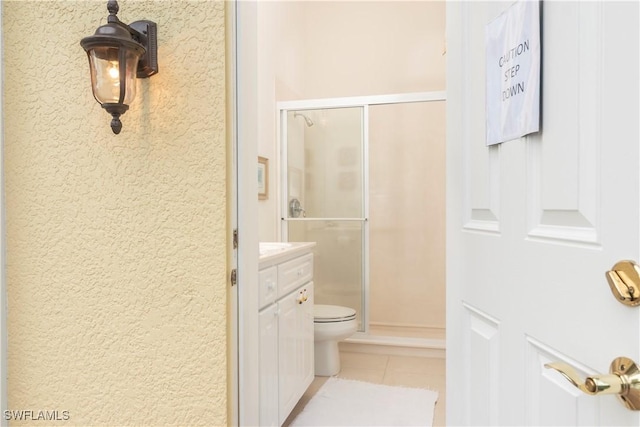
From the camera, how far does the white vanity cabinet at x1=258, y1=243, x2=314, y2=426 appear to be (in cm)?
160

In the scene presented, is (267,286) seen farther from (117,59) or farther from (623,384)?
(623,384)

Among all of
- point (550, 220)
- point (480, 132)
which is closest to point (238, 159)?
point (480, 132)

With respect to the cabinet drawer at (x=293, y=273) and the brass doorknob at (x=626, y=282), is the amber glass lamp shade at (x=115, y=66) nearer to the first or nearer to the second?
the cabinet drawer at (x=293, y=273)

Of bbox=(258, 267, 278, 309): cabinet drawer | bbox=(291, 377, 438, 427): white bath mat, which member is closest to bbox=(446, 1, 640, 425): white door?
bbox=(258, 267, 278, 309): cabinet drawer

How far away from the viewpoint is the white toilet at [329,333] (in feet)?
8.29

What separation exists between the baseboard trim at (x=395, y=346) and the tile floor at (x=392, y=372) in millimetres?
44

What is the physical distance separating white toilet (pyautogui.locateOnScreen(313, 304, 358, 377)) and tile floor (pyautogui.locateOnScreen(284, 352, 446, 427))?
0.07m

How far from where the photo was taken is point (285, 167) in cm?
315

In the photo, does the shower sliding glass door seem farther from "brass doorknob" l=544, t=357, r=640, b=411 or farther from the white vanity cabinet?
"brass doorknob" l=544, t=357, r=640, b=411

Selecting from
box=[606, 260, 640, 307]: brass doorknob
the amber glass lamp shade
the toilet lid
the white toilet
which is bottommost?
the white toilet

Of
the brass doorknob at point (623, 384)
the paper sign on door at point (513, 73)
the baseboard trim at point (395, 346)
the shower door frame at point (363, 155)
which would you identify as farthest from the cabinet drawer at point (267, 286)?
the baseboard trim at point (395, 346)

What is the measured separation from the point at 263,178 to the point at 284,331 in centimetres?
127

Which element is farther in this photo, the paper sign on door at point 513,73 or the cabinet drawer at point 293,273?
the cabinet drawer at point 293,273

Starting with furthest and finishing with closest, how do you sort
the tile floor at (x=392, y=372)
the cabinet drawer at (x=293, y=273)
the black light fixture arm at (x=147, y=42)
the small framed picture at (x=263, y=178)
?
the small framed picture at (x=263, y=178)
the tile floor at (x=392, y=372)
the cabinet drawer at (x=293, y=273)
the black light fixture arm at (x=147, y=42)
